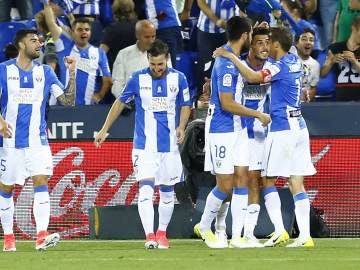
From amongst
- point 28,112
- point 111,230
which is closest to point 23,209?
point 111,230

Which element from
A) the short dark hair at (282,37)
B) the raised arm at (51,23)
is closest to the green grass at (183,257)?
the short dark hair at (282,37)

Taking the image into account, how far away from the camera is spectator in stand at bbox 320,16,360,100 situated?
17.3 meters

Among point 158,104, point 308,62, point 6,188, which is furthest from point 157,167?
point 308,62

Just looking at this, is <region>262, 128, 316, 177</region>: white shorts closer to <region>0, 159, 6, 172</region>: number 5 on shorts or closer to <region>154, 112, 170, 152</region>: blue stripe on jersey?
<region>154, 112, 170, 152</region>: blue stripe on jersey

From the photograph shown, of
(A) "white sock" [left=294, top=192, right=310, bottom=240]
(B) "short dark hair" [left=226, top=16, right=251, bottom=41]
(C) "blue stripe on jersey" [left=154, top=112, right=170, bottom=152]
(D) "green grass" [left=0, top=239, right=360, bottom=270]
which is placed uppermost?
(B) "short dark hair" [left=226, top=16, right=251, bottom=41]

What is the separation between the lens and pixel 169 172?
14.0 metres

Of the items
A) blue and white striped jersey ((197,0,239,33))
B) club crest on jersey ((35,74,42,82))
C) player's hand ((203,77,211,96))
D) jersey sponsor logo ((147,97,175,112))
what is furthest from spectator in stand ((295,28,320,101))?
club crest on jersey ((35,74,42,82))

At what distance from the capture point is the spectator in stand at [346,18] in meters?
18.2

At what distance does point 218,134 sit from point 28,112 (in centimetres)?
197

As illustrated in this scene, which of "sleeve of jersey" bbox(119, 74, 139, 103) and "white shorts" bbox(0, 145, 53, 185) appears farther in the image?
"sleeve of jersey" bbox(119, 74, 139, 103)

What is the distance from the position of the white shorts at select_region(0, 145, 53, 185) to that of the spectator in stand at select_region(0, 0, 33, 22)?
5206 mm

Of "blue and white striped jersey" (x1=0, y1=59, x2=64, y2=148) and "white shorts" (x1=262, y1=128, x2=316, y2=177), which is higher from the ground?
"blue and white striped jersey" (x1=0, y1=59, x2=64, y2=148)

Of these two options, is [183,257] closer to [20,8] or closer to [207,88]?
[207,88]

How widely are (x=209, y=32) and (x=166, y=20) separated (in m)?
0.80
